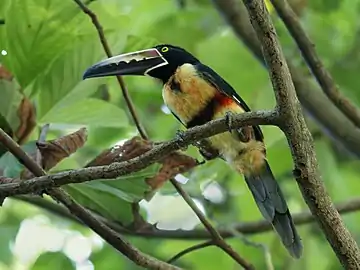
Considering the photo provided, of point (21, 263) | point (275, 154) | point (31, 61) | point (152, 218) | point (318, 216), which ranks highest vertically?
point (31, 61)

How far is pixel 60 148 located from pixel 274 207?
0.49m

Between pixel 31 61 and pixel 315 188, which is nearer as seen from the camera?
Answer: pixel 315 188

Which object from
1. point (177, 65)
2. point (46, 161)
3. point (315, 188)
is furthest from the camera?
point (177, 65)

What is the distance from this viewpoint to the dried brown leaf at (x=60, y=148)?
1558 mm

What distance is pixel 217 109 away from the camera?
172 centimetres

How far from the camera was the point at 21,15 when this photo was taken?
168 cm

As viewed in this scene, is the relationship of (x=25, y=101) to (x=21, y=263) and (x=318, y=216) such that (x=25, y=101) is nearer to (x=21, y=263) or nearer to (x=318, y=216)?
(x=318, y=216)

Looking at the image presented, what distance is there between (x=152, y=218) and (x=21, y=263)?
622 mm

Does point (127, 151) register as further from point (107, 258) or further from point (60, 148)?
point (107, 258)

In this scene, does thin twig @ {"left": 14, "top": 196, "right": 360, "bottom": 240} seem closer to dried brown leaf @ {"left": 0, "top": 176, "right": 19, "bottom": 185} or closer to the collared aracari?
the collared aracari

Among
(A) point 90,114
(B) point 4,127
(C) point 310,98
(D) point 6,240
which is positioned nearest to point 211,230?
(A) point 90,114

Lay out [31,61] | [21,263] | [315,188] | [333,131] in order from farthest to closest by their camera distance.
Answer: [21,263] → [333,131] → [31,61] → [315,188]

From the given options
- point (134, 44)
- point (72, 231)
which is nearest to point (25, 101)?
point (134, 44)

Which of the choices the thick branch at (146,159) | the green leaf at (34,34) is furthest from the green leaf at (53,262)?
the thick branch at (146,159)
